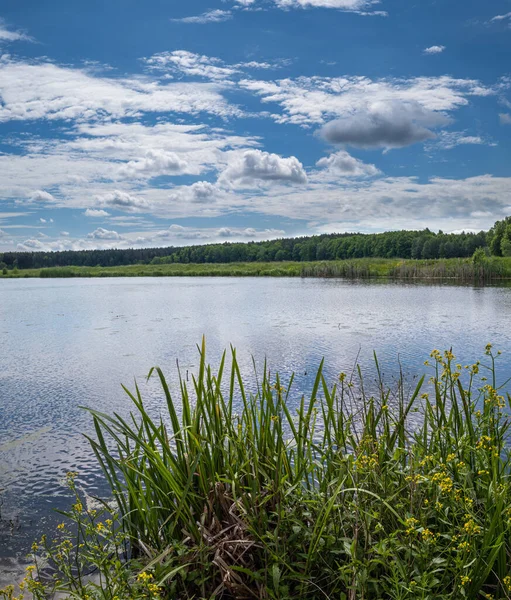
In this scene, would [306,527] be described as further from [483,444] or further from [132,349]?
[132,349]

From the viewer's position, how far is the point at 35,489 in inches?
243

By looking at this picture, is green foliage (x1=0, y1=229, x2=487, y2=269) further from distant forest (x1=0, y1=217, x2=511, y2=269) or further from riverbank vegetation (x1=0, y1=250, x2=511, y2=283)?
riverbank vegetation (x1=0, y1=250, x2=511, y2=283)

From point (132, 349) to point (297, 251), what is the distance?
374 feet

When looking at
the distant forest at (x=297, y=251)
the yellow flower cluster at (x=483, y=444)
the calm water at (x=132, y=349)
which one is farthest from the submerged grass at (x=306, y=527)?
the distant forest at (x=297, y=251)

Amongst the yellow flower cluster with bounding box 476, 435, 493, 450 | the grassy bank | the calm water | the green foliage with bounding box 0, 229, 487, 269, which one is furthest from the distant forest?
the yellow flower cluster with bounding box 476, 435, 493, 450

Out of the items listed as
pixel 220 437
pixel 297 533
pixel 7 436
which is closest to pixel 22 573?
pixel 220 437

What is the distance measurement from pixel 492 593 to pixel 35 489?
5143mm

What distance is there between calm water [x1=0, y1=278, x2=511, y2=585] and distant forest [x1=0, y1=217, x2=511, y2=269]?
77.9 metres

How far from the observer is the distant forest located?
10362cm

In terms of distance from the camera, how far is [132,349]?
15.5 metres

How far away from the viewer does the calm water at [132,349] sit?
6594 millimetres

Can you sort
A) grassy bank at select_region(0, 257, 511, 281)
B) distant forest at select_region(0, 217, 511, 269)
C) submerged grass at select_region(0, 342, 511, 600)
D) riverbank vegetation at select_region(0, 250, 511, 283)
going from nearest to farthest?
1. submerged grass at select_region(0, 342, 511, 600)
2. riverbank vegetation at select_region(0, 250, 511, 283)
3. grassy bank at select_region(0, 257, 511, 281)
4. distant forest at select_region(0, 217, 511, 269)

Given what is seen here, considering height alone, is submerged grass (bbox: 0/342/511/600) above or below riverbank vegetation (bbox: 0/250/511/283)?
below

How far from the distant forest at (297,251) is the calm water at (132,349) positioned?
77.9 metres
